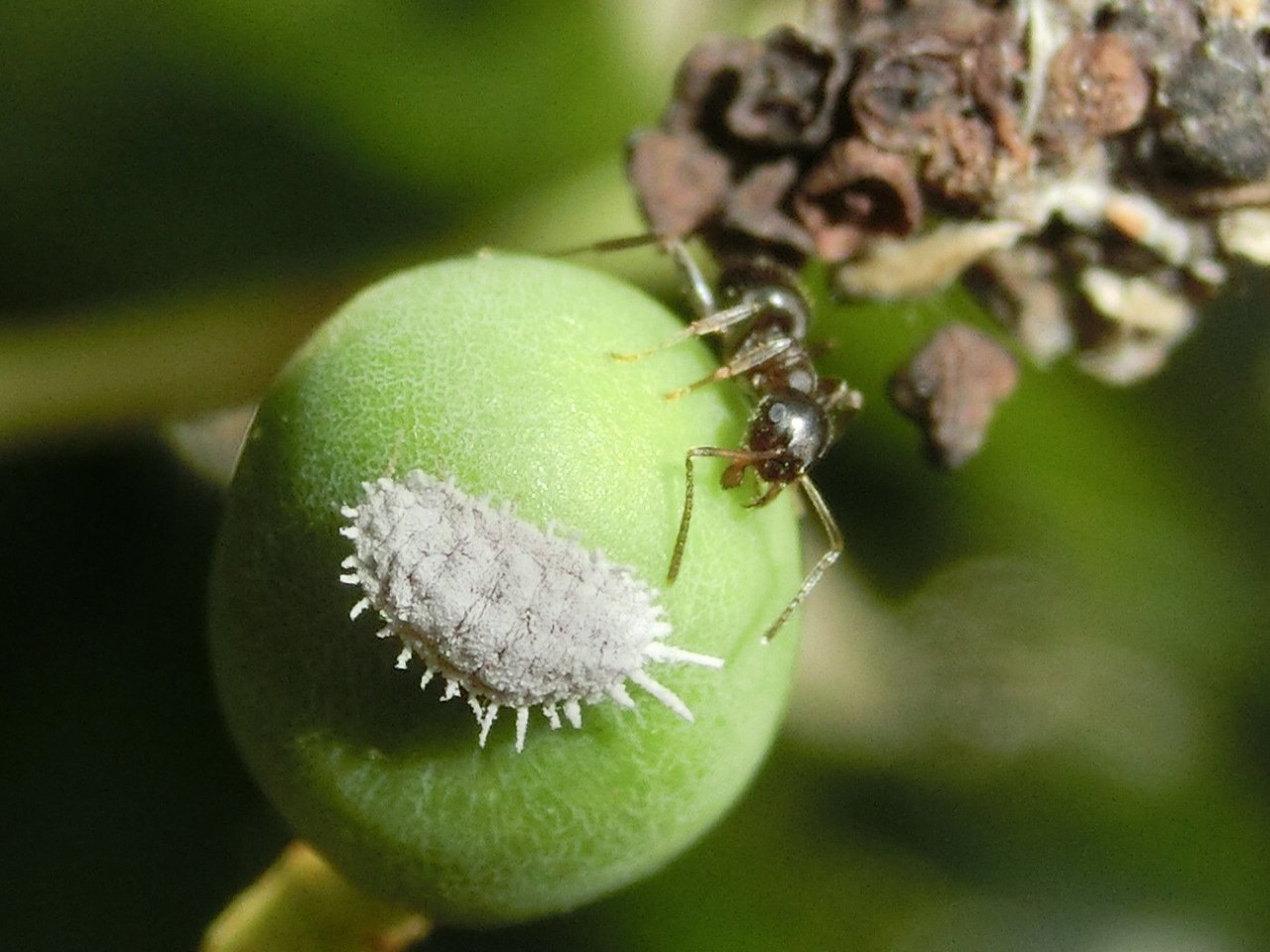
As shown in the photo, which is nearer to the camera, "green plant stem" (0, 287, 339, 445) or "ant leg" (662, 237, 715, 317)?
"ant leg" (662, 237, 715, 317)

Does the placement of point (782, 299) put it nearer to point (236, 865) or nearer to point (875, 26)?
point (875, 26)

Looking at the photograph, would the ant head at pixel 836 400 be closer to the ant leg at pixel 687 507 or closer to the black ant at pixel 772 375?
the black ant at pixel 772 375

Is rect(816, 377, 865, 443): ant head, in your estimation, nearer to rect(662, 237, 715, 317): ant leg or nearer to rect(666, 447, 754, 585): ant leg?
rect(662, 237, 715, 317): ant leg

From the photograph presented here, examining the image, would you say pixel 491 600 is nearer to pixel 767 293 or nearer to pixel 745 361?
pixel 745 361

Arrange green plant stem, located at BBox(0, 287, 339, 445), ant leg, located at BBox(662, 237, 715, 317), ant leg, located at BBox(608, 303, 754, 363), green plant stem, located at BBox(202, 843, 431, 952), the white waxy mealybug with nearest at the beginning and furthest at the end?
the white waxy mealybug, ant leg, located at BBox(608, 303, 754, 363), green plant stem, located at BBox(202, 843, 431, 952), ant leg, located at BBox(662, 237, 715, 317), green plant stem, located at BBox(0, 287, 339, 445)

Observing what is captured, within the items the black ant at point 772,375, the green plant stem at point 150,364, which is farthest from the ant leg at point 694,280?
the green plant stem at point 150,364

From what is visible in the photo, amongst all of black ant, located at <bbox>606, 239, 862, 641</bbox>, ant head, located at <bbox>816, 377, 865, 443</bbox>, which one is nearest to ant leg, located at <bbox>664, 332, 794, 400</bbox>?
black ant, located at <bbox>606, 239, 862, 641</bbox>

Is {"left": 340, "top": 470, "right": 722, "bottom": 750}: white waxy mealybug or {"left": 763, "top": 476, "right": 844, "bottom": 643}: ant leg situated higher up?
{"left": 340, "top": 470, "right": 722, "bottom": 750}: white waxy mealybug

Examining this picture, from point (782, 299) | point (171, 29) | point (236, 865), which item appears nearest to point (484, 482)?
point (782, 299)
